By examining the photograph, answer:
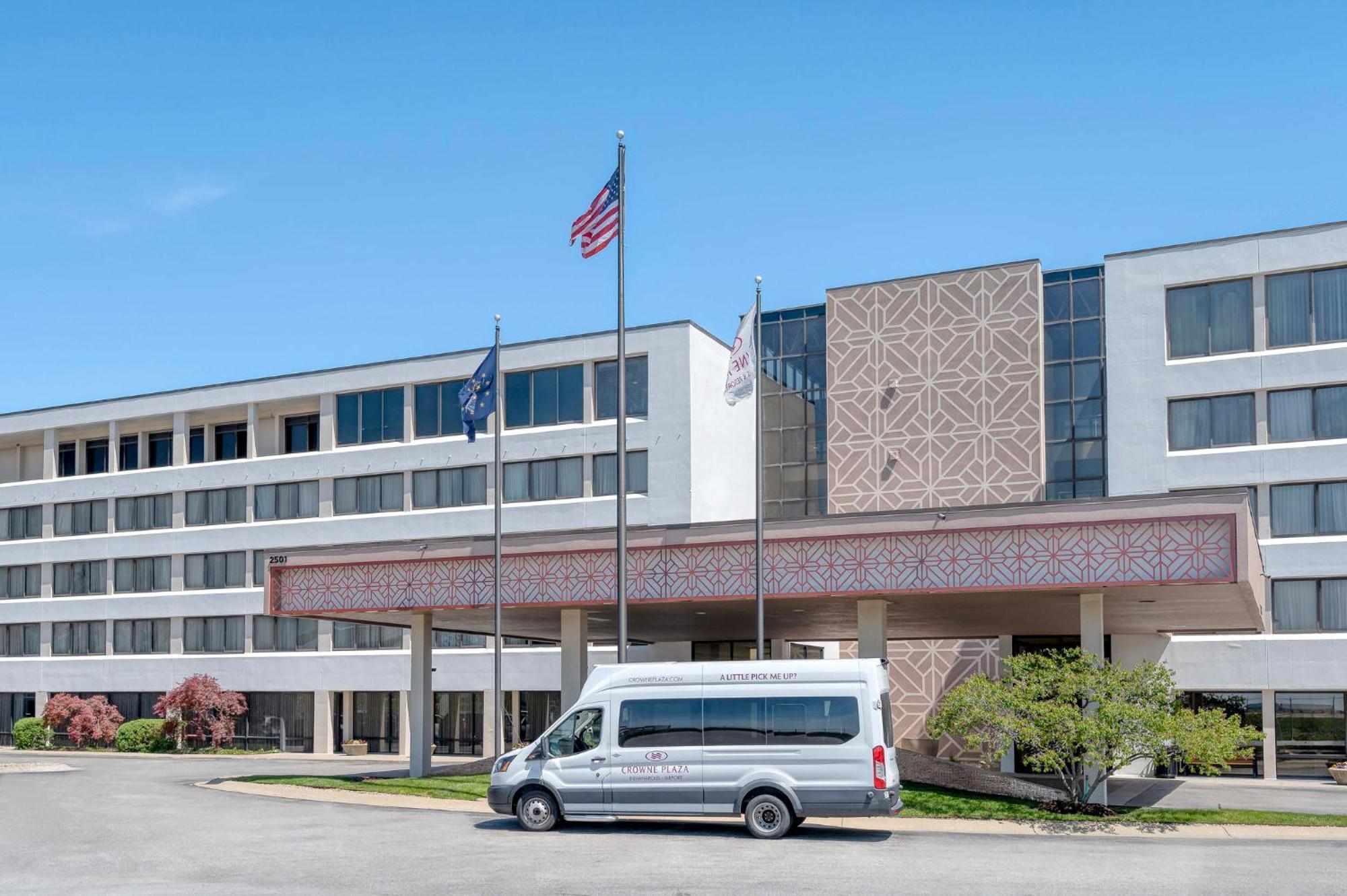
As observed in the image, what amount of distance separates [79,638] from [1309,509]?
50.9m

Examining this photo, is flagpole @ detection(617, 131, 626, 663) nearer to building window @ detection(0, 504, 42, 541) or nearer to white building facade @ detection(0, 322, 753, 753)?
white building facade @ detection(0, 322, 753, 753)

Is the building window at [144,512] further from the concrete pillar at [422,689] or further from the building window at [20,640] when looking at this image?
the concrete pillar at [422,689]

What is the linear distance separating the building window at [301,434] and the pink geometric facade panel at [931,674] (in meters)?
26.6

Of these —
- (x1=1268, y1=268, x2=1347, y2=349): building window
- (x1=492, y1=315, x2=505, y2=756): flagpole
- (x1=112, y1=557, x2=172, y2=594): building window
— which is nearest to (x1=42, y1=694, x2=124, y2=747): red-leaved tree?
(x1=112, y1=557, x2=172, y2=594): building window

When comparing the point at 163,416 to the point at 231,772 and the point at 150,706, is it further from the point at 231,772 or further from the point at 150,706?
the point at 231,772

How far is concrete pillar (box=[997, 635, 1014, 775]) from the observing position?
149 ft

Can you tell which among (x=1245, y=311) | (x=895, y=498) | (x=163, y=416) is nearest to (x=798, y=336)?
(x=895, y=498)

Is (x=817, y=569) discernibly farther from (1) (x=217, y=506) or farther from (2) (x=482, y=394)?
(1) (x=217, y=506)

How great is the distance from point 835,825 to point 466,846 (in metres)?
6.35

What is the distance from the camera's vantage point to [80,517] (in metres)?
64.2

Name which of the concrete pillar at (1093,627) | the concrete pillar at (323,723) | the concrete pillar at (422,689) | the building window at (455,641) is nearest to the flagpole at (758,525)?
the concrete pillar at (1093,627)

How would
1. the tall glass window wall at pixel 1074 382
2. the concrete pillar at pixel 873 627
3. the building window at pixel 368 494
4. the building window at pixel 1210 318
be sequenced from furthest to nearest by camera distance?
the building window at pixel 368 494
the tall glass window wall at pixel 1074 382
the building window at pixel 1210 318
the concrete pillar at pixel 873 627

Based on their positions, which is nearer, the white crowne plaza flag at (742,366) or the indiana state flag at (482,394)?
the white crowne plaza flag at (742,366)

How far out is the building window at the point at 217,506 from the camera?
5969 cm
